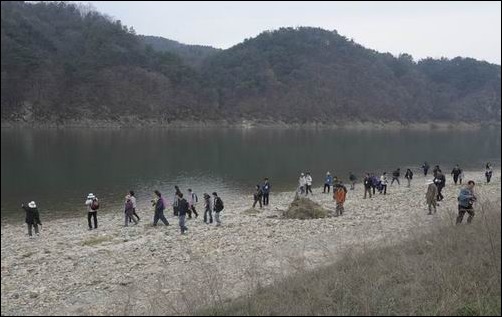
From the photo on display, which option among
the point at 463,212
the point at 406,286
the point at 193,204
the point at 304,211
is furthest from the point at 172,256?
the point at 406,286

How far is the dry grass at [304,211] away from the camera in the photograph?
2075cm

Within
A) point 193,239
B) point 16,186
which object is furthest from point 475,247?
point 16,186

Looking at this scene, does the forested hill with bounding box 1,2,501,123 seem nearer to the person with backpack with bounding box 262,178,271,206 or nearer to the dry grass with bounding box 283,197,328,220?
the person with backpack with bounding box 262,178,271,206

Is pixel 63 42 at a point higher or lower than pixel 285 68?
lower

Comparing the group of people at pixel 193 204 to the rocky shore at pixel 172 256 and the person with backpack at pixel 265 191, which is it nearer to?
the person with backpack at pixel 265 191

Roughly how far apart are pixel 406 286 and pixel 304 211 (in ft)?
41.8

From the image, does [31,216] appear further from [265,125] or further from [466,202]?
[265,125]

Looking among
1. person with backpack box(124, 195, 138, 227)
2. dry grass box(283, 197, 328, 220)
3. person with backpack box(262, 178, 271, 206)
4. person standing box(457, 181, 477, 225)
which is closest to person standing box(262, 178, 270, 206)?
person with backpack box(262, 178, 271, 206)

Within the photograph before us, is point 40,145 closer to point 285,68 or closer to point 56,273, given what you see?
point 56,273

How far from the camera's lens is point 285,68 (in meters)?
174

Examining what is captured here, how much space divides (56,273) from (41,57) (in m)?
22.5

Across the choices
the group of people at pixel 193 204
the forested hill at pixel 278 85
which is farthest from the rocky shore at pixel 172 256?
the forested hill at pixel 278 85

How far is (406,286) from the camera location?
8.12 metres

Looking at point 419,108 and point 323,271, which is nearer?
point 323,271
